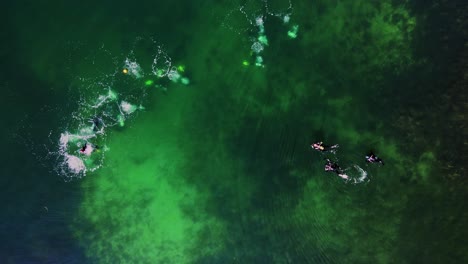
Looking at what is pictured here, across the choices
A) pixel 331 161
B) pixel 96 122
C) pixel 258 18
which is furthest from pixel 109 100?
pixel 331 161

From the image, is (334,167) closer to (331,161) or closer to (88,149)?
(331,161)

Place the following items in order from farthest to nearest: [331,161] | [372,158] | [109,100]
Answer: [109,100] → [331,161] → [372,158]

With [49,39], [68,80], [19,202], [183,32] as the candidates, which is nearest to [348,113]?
[183,32]

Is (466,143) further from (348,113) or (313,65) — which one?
(313,65)

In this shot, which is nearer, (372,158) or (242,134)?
(372,158)

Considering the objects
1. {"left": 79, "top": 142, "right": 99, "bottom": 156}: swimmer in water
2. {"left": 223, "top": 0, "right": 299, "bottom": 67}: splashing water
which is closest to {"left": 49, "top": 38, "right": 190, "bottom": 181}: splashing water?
{"left": 79, "top": 142, "right": 99, "bottom": 156}: swimmer in water

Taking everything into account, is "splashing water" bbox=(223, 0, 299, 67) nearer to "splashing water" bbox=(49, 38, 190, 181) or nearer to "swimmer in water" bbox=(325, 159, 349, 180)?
"splashing water" bbox=(49, 38, 190, 181)

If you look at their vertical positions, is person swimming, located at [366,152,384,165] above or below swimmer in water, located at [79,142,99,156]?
above
